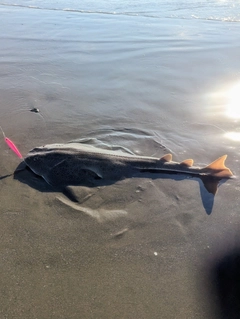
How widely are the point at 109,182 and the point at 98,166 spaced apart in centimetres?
34

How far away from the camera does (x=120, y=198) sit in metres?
4.43

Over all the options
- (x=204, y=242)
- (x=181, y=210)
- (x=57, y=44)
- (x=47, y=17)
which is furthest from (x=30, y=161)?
(x=47, y=17)

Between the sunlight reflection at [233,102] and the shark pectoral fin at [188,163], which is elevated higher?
the sunlight reflection at [233,102]

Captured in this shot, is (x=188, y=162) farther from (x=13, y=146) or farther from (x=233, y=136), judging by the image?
(x=13, y=146)

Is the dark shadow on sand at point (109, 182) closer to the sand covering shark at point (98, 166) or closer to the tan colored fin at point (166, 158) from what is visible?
the sand covering shark at point (98, 166)

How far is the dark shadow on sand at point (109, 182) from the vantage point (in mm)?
4438

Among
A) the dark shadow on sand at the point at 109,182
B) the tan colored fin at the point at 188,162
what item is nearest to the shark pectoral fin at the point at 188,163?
the tan colored fin at the point at 188,162

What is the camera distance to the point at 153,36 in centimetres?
1162

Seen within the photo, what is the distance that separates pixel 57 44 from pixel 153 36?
11.9ft

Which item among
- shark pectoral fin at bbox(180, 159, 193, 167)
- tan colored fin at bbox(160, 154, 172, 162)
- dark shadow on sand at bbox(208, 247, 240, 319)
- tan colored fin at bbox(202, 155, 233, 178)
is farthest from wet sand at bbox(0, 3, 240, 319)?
tan colored fin at bbox(160, 154, 172, 162)

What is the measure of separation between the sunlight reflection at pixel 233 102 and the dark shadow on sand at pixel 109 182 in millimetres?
2377

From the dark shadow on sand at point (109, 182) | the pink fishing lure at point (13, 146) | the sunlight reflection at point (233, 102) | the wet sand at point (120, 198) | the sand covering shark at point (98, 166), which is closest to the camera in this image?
the wet sand at point (120, 198)

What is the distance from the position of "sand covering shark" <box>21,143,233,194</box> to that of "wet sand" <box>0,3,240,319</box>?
0.18 meters

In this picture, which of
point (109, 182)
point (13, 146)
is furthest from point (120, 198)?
point (13, 146)
